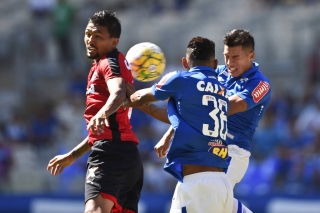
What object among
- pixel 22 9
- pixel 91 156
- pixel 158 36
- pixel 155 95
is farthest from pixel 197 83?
pixel 22 9

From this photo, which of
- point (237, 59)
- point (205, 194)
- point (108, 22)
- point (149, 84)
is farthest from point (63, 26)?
point (205, 194)

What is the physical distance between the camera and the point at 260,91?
6.40 meters

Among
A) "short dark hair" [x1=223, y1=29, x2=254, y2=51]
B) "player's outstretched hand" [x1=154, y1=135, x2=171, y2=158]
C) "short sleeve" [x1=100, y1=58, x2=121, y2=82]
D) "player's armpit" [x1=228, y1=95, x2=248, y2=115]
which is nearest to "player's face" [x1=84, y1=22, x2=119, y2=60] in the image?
"short sleeve" [x1=100, y1=58, x2=121, y2=82]

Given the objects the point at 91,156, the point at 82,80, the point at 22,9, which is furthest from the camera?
the point at 22,9

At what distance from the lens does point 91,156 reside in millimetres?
6242

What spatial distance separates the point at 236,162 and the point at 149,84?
8472 mm

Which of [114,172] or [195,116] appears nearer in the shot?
[195,116]

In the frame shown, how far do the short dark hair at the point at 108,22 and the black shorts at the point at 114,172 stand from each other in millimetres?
1007

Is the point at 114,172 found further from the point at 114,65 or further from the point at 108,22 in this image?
the point at 108,22

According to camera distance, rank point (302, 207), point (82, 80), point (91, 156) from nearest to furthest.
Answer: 1. point (91, 156)
2. point (302, 207)
3. point (82, 80)

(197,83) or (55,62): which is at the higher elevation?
(197,83)

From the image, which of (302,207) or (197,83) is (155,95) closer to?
(197,83)

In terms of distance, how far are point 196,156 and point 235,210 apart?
953mm

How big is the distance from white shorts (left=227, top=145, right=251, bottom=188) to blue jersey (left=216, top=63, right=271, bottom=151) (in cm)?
5
